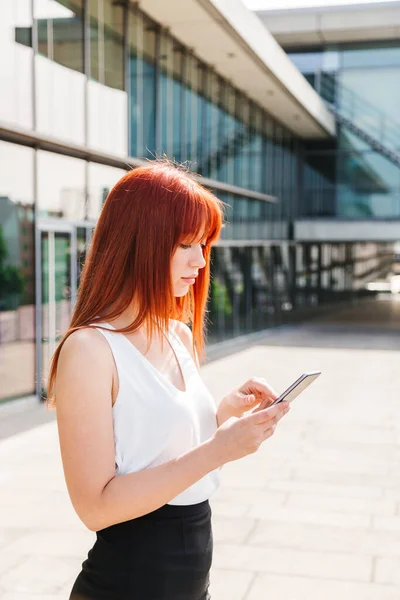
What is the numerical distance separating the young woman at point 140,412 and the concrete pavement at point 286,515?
2.88 metres

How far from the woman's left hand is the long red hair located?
33 cm

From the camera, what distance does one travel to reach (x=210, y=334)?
1784 centimetres

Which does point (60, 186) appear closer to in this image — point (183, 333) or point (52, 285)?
point (52, 285)

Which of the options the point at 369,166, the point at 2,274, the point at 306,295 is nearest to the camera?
the point at 2,274

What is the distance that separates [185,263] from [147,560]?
642 millimetres

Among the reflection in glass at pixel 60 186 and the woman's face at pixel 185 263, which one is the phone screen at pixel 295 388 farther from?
the reflection in glass at pixel 60 186

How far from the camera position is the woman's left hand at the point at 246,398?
6.77 ft

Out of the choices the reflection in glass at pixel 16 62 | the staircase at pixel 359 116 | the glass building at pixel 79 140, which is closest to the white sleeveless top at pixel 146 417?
the glass building at pixel 79 140

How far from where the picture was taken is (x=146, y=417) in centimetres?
179

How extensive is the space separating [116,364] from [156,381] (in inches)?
4.3

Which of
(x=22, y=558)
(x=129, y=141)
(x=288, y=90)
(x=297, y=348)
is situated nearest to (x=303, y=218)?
(x=288, y=90)

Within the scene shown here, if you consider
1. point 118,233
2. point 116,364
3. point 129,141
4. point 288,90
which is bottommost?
point 116,364

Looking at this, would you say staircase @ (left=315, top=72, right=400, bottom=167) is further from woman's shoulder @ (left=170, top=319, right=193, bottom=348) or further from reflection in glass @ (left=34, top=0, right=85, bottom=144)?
woman's shoulder @ (left=170, top=319, right=193, bottom=348)

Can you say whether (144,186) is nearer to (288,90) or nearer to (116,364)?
(116,364)
